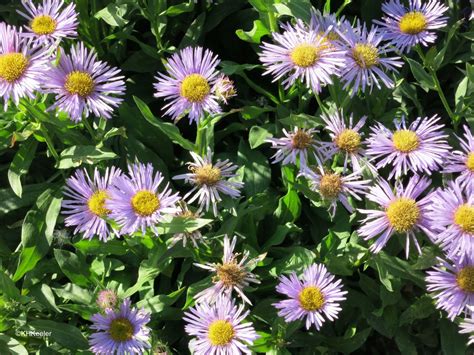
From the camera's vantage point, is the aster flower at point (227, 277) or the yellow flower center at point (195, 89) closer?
the aster flower at point (227, 277)

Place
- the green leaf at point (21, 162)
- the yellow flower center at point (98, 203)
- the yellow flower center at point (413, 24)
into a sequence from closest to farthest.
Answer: the yellow flower center at point (98, 203), the green leaf at point (21, 162), the yellow flower center at point (413, 24)

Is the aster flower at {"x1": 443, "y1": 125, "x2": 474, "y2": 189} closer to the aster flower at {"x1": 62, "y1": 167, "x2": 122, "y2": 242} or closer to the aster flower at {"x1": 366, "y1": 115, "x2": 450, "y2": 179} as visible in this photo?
the aster flower at {"x1": 366, "y1": 115, "x2": 450, "y2": 179}

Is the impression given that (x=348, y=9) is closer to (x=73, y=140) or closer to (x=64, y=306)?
(x=73, y=140)

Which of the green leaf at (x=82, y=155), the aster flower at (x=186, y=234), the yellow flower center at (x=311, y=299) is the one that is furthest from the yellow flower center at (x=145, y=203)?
the yellow flower center at (x=311, y=299)

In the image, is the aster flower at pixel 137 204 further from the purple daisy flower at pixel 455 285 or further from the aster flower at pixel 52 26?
the purple daisy flower at pixel 455 285

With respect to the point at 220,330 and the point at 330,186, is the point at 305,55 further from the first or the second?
the point at 220,330

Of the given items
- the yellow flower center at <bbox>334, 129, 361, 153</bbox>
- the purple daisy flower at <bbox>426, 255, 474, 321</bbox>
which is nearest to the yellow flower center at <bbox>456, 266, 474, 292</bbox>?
the purple daisy flower at <bbox>426, 255, 474, 321</bbox>

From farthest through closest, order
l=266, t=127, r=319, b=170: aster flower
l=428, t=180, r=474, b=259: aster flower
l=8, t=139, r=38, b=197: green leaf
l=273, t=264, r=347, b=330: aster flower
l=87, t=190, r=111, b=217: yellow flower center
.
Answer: l=8, t=139, r=38, b=197: green leaf < l=266, t=127, r=319, b=170: aster flower < l=87, t=190, r=111, b=217: yellow flower center < l=273, t=264, r=347, b=330: aster flower < l=428, t=180, r=474, b=259: aster flower
